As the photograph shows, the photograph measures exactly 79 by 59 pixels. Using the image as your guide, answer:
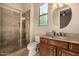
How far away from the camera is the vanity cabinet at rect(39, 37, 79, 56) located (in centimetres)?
146

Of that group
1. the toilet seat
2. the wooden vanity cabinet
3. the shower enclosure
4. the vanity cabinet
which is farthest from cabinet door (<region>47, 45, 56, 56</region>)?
the shower enclosure

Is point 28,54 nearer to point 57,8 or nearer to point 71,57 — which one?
point 71,57

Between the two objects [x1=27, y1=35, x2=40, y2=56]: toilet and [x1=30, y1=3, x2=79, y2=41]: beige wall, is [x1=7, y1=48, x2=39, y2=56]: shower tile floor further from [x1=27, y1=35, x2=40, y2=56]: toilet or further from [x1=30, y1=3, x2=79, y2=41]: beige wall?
[x1=30, y1=3, x2=79, y2=41]: beige wall

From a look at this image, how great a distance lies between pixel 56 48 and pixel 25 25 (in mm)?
615

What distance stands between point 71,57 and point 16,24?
3.22ft

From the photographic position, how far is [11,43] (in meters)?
1.66

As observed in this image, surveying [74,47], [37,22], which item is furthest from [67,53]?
[37,22]

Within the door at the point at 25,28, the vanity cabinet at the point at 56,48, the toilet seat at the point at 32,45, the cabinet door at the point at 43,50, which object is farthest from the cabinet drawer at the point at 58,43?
the door at the point at 25,28

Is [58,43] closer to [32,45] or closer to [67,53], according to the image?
[67,53]

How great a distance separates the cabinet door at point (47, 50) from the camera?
1.63 meters

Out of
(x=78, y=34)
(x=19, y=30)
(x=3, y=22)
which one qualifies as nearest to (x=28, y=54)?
(x=19, y=30)

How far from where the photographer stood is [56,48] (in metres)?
1.62

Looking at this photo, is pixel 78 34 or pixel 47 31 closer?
pixel 78 34

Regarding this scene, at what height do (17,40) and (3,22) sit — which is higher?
(3,22)
